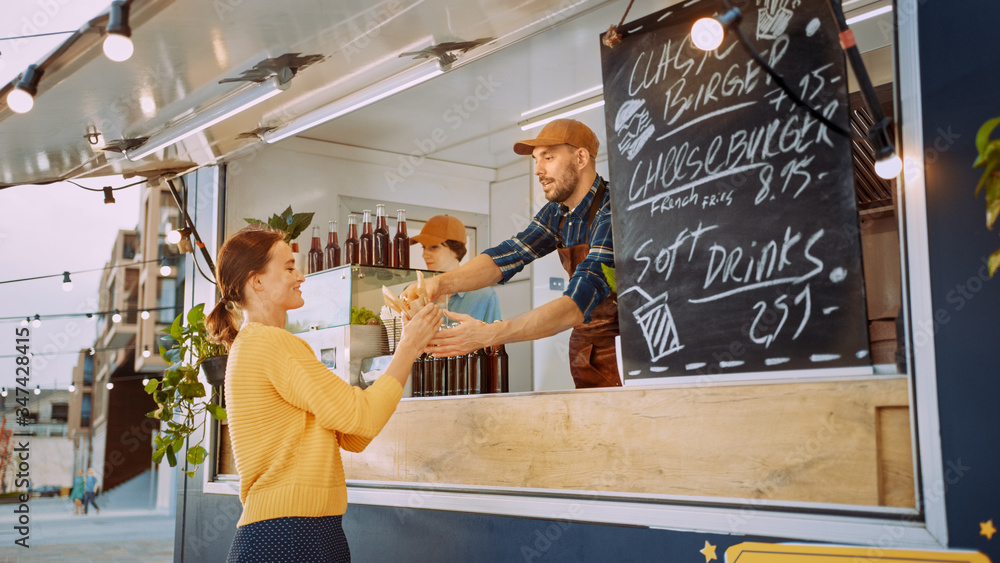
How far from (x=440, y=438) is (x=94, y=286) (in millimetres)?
6096

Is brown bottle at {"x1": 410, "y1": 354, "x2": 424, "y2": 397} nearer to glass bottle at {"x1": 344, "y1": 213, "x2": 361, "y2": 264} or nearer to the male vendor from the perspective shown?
the male vendor

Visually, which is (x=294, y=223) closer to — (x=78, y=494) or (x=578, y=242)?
(x=578, y=242)

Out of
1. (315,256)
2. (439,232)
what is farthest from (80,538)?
(439,232)

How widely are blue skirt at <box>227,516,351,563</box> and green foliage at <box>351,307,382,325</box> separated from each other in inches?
54.1

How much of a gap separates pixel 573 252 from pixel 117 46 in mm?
1697

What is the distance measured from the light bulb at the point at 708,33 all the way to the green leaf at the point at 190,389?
3.59 m

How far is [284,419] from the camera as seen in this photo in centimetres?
205

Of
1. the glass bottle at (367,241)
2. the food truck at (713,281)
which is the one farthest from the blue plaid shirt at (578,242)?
the glass bottle at (367,241)

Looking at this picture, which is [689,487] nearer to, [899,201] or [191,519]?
[899,201]

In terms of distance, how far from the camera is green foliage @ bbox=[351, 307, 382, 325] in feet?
10.9

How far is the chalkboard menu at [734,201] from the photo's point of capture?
185 cm

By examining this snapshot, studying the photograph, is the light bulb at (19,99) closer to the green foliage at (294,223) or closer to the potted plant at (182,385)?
the green foliage at (294,223)

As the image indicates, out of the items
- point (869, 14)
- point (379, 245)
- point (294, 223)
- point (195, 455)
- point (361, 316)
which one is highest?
point (869, 14)

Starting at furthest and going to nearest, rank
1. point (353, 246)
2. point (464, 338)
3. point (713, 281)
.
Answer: point (353, 246)
point (464, 338)
point (713, 281)
